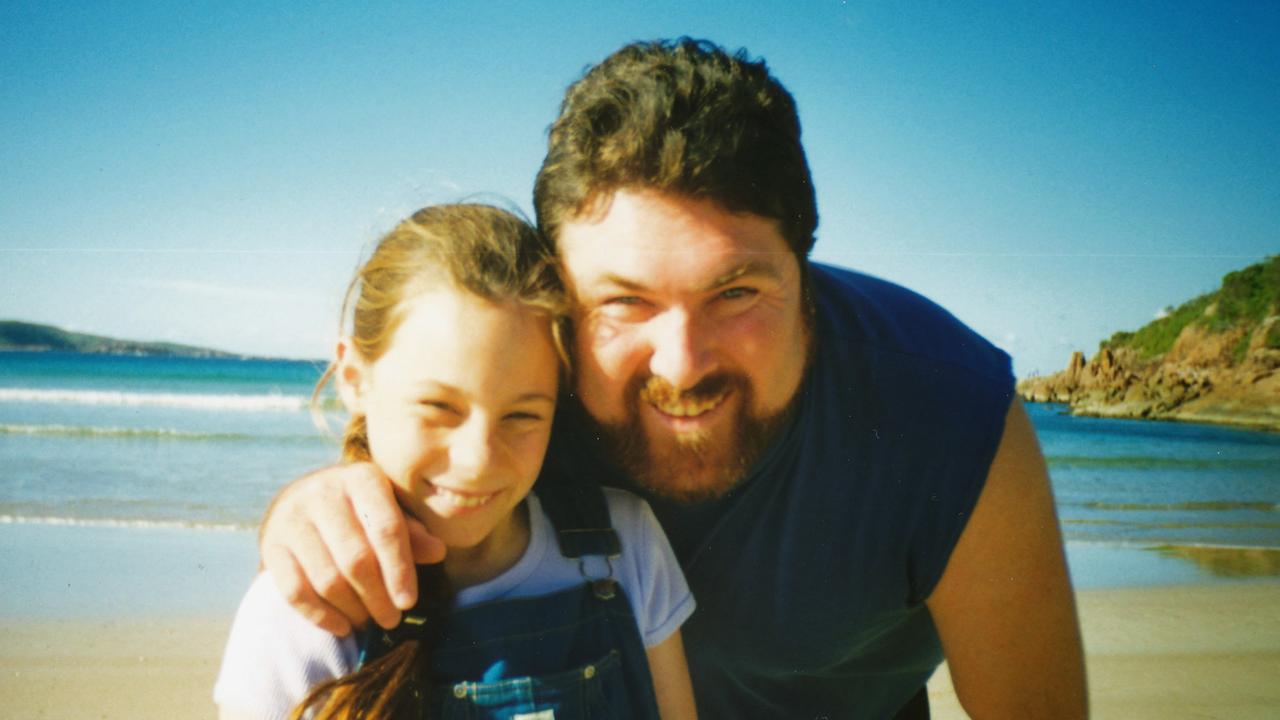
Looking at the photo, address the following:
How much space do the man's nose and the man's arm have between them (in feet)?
2.78

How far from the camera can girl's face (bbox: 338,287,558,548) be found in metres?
1.65

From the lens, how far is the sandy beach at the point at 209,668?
381 centimetres

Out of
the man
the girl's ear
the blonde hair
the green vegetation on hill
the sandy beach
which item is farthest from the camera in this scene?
the green vegetation on hill

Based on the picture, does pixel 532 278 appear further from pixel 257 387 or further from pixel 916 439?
pixel 257 387

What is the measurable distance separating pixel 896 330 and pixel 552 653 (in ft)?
4.32

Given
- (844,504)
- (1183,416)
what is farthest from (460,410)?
(1183,416)

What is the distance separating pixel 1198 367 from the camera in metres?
21.2

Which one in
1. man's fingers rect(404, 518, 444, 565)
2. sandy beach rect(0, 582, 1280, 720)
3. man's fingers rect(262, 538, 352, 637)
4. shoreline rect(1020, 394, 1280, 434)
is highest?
man's fingers rect(404, 518, 444, 565)

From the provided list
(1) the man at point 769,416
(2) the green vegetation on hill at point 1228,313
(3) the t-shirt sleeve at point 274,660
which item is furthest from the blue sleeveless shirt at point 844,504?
(2) the green vegetation on hill at point 1228,313

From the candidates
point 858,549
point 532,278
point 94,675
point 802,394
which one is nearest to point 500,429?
point 532,278

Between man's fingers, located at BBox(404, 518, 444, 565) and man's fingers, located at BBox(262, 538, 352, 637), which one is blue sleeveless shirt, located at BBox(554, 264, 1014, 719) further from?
man's fingers, located at BBox(262, 538, 352, 637)

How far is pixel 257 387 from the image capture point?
83.7 ft

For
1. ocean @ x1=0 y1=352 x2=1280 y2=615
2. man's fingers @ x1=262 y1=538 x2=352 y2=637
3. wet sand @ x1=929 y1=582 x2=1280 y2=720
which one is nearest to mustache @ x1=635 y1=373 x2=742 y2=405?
man's fingers @ x1=262 y1=538 x2=352 y2=637

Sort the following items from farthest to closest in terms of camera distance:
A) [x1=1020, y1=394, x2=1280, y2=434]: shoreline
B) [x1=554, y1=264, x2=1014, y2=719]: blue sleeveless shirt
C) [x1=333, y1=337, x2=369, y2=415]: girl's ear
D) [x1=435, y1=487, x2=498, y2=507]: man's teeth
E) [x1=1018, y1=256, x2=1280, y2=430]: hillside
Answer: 1. [x1=1020, y1=394, x2=1280, y2=434]: shoreline
2. [x1=1018, y1=256, x2=1280, y2=430]: hillside
3. [x1=554, y1=264, x2=1014, y2=719]: blue sleeveless shirt
4. [x1=333, y1=337, x2=369, y2=415]: girl's ear
5. [x1=435, y1=487, x2=498, y2=507]: man's teeth
